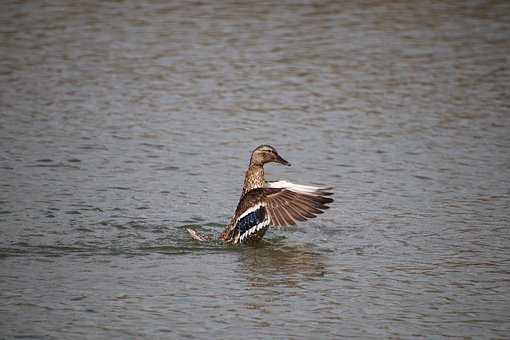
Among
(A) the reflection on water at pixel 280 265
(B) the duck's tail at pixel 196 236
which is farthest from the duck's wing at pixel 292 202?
(B) the duck's tail at pixel 196 236

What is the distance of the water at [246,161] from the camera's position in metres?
7.16

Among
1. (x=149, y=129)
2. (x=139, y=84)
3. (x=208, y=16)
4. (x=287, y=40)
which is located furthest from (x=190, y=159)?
(x=208, y=16)

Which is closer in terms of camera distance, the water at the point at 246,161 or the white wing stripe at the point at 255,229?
the water at the point at 246,161

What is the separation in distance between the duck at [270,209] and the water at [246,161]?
242mm

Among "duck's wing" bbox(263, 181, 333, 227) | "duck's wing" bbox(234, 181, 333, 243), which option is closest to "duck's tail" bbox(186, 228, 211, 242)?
"duck's wing" bbox(234, 181, 333, 243)

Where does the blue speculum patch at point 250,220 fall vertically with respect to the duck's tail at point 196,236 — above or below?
above

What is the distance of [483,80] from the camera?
1362 centimetres

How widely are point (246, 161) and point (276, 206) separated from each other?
2.42 metres

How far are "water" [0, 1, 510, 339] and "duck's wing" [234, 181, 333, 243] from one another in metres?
0.27

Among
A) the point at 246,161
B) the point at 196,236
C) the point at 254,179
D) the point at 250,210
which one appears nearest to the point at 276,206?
the point at 250,210

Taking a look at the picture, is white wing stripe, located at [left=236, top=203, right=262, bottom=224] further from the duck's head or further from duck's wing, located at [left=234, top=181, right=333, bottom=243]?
the duck's head

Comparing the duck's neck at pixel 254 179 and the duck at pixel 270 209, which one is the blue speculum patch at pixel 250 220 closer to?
the duck at pixel 270 209

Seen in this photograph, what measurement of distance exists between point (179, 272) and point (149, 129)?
439cm

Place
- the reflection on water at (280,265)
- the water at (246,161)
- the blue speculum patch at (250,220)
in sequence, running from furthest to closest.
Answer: the blue speculum patch at (250,220), the reflection on water at (280,265), the water at (246,161)
